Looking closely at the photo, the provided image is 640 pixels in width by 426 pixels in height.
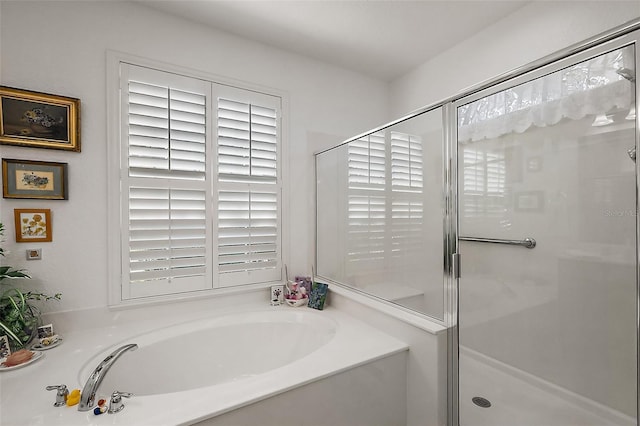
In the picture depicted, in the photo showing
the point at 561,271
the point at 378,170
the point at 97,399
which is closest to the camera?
the point at 97,399

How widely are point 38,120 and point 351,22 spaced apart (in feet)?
6.60

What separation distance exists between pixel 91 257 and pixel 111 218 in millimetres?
257

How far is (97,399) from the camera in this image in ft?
3.89

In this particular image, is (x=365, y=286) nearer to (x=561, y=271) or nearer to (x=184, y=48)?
(x=561, y=271)

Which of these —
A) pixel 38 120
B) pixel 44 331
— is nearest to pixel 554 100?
pixel 38 120

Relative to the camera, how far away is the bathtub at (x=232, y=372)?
3.80 ft

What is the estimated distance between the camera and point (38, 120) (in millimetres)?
1727

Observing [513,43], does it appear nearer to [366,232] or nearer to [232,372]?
[366,232]

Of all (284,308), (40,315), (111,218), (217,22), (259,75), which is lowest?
(284,308)

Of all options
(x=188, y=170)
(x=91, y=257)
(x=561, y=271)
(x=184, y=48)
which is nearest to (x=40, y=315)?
(x=91, y=257)

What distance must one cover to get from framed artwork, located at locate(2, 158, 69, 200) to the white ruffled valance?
222cm

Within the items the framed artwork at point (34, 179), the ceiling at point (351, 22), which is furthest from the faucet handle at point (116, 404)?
the ceiling at point (351, 22)

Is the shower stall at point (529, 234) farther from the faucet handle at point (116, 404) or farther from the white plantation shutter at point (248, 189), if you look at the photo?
the faucet handle at point (116, 404)

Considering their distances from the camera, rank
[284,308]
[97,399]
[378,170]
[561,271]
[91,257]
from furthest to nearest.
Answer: [284,308], [378,170], [91,257], [561,271], [97,399]
